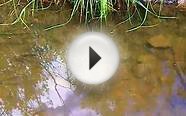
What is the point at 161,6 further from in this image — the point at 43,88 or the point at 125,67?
the point at 43,88

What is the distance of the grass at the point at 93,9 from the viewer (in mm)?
2691

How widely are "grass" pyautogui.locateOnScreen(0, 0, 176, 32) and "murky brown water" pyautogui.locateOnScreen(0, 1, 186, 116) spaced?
0.04m

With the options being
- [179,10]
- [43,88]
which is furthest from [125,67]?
[179,10]

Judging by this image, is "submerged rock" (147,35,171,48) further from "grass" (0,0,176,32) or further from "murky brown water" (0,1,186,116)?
"grass" (0,0,176,32)

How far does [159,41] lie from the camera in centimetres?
261

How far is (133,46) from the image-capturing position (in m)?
2.57
